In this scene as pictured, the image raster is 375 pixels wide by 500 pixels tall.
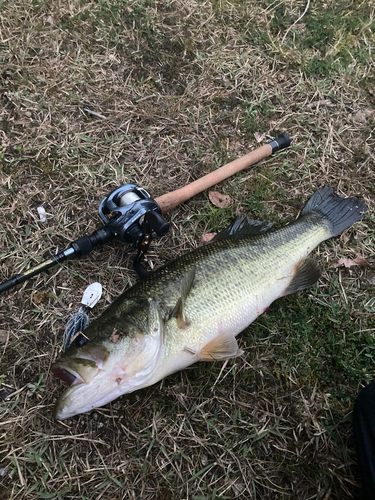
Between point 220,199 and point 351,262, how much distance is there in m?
1.47

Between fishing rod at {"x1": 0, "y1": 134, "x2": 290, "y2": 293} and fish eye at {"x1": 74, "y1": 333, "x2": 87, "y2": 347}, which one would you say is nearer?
fish eye at {"x1": 74, "y1": 333, "x2": 87, "y2": 347}

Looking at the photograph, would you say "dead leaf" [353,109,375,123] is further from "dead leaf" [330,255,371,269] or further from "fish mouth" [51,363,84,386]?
"fish mouth" [51,363,84,386]

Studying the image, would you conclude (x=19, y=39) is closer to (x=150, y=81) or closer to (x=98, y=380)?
(x=150, y=81)

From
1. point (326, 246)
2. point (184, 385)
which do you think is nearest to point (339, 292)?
point (326, 246)

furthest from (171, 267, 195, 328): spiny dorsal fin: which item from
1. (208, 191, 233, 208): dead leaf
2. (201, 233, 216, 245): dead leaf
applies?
(208, 191, 233, 208): dead leaf

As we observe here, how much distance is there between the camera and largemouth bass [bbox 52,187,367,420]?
2029 millimetres

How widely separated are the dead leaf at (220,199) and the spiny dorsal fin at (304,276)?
3.01ft

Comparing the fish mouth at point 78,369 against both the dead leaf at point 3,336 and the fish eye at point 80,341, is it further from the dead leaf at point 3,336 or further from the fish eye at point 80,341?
the dead leaf at point 3,336

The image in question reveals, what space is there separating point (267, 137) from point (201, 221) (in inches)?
50.4

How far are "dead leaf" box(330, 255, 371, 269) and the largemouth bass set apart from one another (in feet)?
1.12

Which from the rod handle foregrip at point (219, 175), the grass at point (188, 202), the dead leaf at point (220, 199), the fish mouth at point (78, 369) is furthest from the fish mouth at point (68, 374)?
the dead leaf at point (220, 199)

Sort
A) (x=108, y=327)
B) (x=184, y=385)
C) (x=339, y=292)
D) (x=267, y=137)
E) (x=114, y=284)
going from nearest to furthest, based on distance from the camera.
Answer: (x=108, y=327), (x=184, y=385), (x=114, y=284), (x=339, y=292), (x=267, y=137)

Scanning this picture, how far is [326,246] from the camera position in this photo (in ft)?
10.5

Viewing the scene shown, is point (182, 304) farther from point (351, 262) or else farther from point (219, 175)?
point (351, 262)
